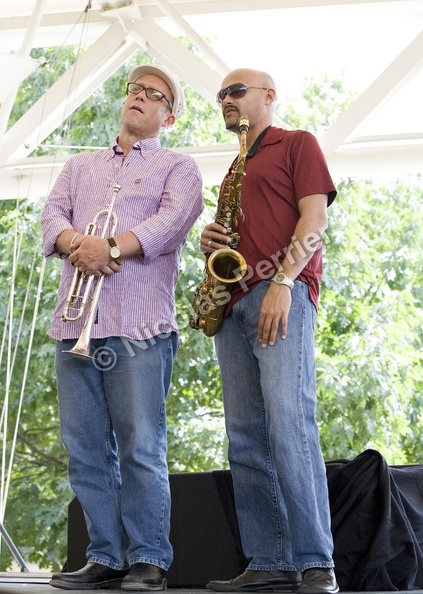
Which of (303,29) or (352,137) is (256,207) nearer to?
(352,137)

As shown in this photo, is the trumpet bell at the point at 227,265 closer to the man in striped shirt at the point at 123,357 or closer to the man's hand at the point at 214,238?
the man's hand at the point at 214,238

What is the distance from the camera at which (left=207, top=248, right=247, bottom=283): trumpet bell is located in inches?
114

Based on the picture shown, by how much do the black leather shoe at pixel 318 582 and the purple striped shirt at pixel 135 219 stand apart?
902 millimetres

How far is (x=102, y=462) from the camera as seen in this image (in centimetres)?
304

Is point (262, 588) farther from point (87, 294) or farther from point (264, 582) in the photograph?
point (87, 294)

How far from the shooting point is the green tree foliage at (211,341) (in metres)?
9.57

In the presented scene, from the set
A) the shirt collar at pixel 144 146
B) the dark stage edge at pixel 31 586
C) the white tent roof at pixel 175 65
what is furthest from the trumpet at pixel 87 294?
the white tent roof at pixel 175 65

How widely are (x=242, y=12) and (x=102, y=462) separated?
133 inches

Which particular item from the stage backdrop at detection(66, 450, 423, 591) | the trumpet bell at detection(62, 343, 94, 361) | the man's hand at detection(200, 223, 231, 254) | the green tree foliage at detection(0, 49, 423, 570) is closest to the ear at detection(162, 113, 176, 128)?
the man's hand at detection(200, 223, 231, 254)

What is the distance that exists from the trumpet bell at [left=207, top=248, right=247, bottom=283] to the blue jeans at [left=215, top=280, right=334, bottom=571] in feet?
0.24

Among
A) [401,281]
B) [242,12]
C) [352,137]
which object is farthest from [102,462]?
[401,281]

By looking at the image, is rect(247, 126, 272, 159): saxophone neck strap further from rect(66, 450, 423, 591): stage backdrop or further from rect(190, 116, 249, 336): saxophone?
rect(66, 450, 423, 591): stage backdrop

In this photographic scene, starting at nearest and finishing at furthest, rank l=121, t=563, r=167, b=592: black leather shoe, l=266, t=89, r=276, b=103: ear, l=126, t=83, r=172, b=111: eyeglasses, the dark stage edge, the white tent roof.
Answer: the dark stage edge < l=121, t=563, r=167, b=592: black leather shoe < l=266, t=89, r=276, b=103: ear < l=126, t=83, r=172, b=111: eyeglasses < the white tent roof

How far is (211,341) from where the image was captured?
998 centimetres
